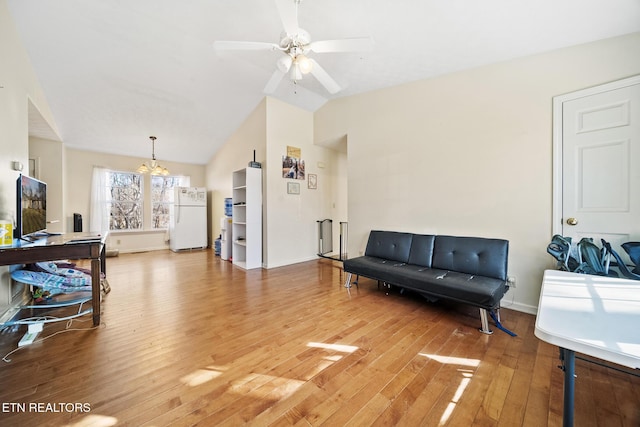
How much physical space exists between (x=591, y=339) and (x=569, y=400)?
0.96 ft

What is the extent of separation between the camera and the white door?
7.05ft

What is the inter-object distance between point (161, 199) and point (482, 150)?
7731 millimetres

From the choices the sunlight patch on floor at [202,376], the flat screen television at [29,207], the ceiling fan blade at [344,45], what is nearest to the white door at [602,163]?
the ceiling fan blade at [344,45]

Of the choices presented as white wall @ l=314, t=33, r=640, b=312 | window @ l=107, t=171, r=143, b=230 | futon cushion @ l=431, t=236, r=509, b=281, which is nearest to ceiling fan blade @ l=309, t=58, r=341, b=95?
white wall @ l=314, t=33, r=640, b=312

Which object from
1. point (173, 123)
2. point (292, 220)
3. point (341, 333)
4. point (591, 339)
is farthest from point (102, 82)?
point (591, 339)

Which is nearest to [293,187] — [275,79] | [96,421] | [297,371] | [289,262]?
[289,262]

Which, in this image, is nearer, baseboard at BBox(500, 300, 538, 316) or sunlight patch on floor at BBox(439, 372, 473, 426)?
sunlight patch on floor at BBox(439, 372, 473, 426)

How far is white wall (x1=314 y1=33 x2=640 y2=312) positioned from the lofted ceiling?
20 centimetres

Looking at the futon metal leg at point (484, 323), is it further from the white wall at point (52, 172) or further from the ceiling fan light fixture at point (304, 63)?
the white wall at point (52, 172)

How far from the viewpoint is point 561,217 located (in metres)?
2.47

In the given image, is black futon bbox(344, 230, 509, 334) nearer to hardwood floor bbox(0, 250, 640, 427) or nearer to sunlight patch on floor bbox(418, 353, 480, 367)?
hardwood floor bbox(0, 250, 640, 427)

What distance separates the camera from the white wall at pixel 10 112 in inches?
93.4

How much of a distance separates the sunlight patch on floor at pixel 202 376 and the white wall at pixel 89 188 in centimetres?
595

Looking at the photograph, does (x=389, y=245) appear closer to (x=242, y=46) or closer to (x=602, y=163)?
(x=602, y=163)
